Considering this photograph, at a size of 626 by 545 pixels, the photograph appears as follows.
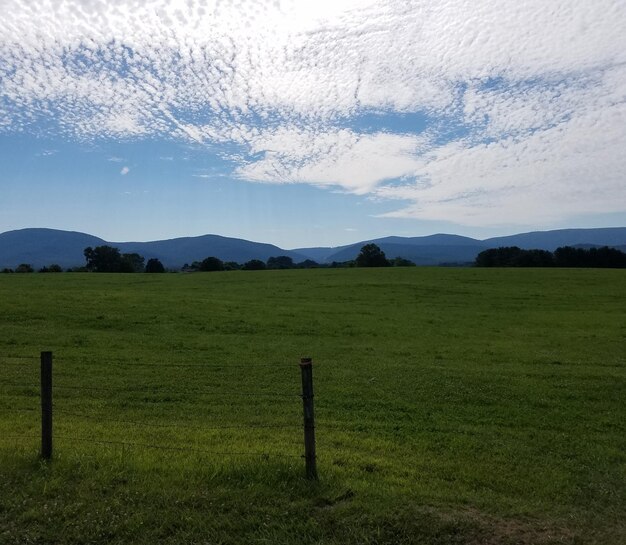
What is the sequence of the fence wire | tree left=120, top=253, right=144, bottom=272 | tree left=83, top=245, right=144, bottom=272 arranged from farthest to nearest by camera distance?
tree left=120, top=253, right=144, bottom=272
tree left=83, top=245, right=144, bottom=272
the fence wire

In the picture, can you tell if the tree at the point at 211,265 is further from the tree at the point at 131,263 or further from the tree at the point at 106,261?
the tree at the point at 106,261

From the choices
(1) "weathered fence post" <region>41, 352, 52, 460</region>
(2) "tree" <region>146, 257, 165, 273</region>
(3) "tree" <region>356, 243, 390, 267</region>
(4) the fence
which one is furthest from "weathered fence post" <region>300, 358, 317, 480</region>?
(2) "tree" <region>146, 257, 165, 273</region>

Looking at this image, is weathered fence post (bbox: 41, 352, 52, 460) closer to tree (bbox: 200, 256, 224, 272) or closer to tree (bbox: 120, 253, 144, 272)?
tree (bbox: 200, 256, 224, 272)

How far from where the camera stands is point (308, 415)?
714cm

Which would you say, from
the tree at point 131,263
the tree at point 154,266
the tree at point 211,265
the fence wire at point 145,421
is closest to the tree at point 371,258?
the tree at point 211,265

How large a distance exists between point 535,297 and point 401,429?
34.4 metres

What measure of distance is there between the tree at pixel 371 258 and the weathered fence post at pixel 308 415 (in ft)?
315

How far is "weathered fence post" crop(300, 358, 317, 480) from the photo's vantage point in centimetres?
701

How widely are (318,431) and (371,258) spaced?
9419cm

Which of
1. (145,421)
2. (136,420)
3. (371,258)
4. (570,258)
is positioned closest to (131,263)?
(371,258)

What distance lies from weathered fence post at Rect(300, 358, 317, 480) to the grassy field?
256 millimetres

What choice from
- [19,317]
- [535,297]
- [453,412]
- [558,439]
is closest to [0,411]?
[453,412]

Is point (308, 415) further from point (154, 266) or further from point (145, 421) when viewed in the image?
point (154, 266)

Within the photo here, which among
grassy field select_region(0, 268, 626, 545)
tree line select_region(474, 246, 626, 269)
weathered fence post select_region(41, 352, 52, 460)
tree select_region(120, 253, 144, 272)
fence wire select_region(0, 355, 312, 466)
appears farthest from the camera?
tree select_region(120, 253, 144, 272)
